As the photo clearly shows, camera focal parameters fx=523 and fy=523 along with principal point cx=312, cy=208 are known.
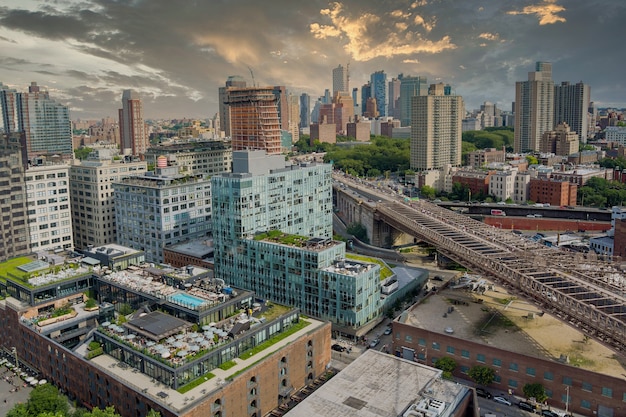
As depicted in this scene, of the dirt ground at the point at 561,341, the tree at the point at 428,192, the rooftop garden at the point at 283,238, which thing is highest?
the rooftop garden at the point at 283,238

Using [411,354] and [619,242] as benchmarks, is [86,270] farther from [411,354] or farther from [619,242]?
[619,242]

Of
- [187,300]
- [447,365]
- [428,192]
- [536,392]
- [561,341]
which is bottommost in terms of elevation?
[536,392]

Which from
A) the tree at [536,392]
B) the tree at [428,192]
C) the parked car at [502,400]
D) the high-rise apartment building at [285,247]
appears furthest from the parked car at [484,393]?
the tree at [428,192]

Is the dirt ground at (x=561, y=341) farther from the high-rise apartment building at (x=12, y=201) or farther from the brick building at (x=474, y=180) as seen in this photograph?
the brick building at (x=474, y=180)

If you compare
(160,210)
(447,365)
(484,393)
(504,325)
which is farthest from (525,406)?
(160,210)

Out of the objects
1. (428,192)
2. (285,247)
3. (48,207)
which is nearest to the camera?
(285,247)

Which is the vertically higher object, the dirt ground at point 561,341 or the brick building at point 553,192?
the brick building at point 553,192

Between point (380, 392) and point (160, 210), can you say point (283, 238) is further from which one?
point (380, 392)
